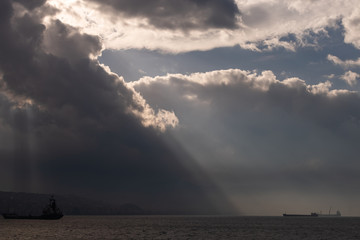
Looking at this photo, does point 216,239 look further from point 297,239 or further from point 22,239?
point 22,239

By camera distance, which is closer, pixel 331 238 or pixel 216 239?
pixel 216 239

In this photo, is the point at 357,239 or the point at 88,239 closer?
the point at 88,239

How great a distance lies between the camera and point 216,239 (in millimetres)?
172250

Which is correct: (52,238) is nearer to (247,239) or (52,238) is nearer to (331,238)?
(247,239)

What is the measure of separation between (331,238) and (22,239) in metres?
133

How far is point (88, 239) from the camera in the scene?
536 feet

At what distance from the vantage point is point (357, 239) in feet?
595

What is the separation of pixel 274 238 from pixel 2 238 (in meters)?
114

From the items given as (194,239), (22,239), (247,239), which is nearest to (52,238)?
(22,239)

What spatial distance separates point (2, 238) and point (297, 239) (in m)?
122

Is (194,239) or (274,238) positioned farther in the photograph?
(274,238)

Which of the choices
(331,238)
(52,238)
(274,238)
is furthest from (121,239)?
(331,238)

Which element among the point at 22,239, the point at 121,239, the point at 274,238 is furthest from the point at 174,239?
the point at 22,239

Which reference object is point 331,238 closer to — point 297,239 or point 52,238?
point 297,239
